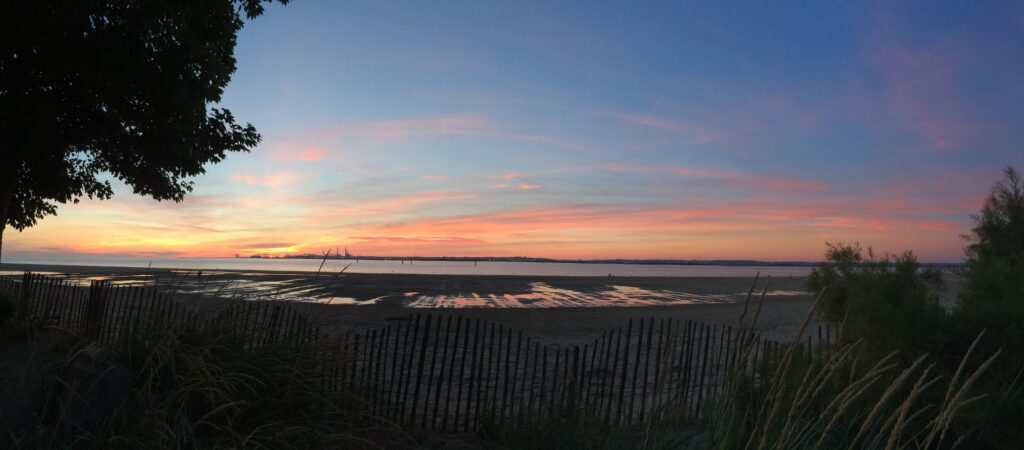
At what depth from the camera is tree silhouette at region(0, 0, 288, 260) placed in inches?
401

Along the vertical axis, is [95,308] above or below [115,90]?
Answer: below

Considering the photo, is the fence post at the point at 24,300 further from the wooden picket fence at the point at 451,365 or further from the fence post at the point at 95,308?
the fence post at the point at 95,308

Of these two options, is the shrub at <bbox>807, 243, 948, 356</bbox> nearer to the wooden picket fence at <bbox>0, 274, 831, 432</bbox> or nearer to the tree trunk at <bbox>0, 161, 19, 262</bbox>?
the wooden picket fence at <bbox>0, 274, 831, 432</bbox>

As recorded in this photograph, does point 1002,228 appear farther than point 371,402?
Yes

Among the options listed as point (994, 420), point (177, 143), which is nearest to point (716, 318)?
point (994, 420)

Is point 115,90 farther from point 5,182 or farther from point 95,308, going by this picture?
point 95,308

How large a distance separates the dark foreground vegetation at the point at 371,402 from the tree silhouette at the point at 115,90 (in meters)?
7.30

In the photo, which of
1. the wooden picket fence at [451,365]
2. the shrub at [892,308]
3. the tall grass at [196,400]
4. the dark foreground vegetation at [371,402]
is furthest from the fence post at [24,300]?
the shrub at [892,308]

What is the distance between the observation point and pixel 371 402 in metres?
5.02

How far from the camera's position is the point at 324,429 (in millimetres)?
4480

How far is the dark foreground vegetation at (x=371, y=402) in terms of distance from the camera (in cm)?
322

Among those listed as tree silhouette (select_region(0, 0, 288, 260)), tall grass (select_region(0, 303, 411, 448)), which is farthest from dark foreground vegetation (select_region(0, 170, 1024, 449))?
tree silhouette (select_region(0, 0, 288, 260))

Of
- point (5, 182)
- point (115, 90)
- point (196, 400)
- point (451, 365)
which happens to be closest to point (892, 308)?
point (451, 365)

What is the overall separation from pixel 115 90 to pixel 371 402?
10008 millimetres
